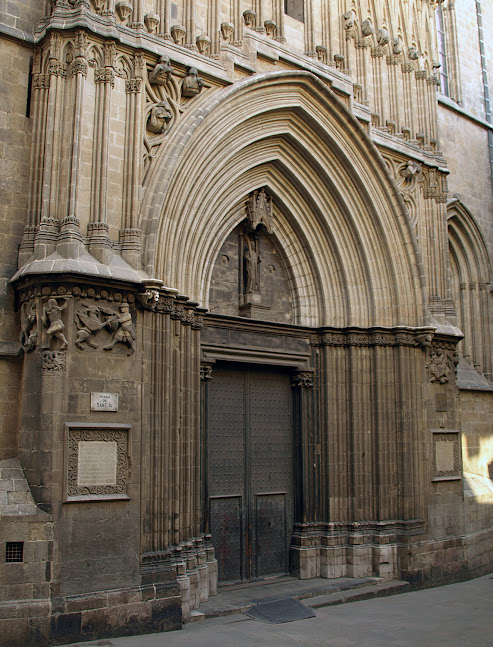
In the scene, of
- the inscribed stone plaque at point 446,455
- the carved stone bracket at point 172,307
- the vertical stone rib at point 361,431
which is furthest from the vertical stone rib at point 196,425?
the inscribed stone plaque at point 446,455

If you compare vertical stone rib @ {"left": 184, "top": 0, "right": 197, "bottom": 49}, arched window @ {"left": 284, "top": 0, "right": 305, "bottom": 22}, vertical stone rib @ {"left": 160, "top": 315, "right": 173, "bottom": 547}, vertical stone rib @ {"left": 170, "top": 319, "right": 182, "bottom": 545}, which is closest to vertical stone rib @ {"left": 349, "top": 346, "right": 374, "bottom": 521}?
vertical stone rib @ {"left": 170, "top": 319, "right": 182, "bottom": 545}

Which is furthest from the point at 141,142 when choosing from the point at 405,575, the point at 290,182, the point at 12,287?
the point at 405,575

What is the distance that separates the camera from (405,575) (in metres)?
11.9

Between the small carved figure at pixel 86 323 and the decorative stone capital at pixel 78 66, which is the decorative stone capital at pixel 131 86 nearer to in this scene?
the decorative stone capital at pixel 78 66

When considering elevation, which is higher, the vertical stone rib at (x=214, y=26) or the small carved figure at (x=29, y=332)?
the vertical stone rib at (x=214, y=26)

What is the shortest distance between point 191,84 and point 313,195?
3.30 meters

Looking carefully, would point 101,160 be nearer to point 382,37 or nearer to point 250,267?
point 250,267

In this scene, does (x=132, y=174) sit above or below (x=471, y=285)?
below

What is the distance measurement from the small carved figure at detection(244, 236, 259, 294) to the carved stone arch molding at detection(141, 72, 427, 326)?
1.78 ft

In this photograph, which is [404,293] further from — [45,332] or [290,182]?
[45,332]

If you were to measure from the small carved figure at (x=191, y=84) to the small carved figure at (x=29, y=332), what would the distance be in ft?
13.0

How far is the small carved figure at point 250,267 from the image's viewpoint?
11930 mm

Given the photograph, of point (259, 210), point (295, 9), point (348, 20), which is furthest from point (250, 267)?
point (348, 20)

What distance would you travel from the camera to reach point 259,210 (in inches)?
475
